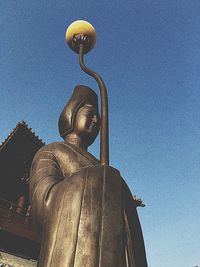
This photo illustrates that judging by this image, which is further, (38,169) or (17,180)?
(17,180)

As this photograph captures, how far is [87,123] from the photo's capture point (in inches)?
107

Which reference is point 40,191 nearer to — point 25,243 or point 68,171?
point 68,171

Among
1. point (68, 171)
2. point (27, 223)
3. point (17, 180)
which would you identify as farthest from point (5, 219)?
point (68, 171)

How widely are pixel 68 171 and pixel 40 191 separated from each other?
39cm

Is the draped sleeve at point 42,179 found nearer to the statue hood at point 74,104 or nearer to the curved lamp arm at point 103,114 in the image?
the curved lamp arm at point 103,114

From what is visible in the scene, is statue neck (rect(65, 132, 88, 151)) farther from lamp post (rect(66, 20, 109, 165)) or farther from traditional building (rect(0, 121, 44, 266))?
traditional building (rect(0, 121, 44, 266))

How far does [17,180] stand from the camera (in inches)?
506

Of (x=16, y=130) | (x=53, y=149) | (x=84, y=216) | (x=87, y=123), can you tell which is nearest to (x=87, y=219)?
(x=84, y=216)

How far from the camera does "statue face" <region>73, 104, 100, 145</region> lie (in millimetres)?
2684

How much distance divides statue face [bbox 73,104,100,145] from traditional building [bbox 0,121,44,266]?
8.37 m

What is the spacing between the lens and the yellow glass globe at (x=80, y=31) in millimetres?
2758

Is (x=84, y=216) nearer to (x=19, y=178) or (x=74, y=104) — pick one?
(x=74, y=104)

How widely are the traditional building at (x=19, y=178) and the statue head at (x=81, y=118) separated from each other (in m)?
8.33

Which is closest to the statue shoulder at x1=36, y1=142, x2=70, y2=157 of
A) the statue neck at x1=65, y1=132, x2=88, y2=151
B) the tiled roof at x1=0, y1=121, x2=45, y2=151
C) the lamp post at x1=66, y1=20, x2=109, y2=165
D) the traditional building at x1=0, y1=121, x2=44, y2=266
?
the statue neck at x1=65, y1=132, x2=88, y2=151
